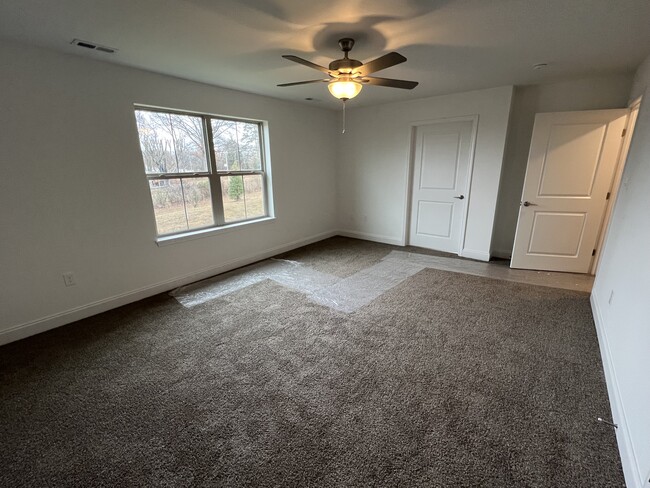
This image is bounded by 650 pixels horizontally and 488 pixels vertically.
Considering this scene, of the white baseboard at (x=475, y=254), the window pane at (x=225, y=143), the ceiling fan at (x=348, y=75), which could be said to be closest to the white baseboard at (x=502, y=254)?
the white baseboard at (x=475, y=254)

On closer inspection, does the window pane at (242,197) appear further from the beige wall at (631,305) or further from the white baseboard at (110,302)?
the beige wall at (631,305)

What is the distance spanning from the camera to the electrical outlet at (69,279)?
2.71m

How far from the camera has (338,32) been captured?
2168 millimetres

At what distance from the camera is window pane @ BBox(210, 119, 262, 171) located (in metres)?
3.79

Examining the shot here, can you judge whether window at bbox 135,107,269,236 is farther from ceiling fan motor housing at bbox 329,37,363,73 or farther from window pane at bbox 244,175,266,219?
ceiling fan motor housing at bbox 329,37,363,73

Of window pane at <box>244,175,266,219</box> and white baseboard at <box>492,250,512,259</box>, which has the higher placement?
window pane at <box>244,175,266,219</box>

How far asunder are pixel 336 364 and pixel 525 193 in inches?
135

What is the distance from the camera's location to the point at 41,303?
2.62 meters

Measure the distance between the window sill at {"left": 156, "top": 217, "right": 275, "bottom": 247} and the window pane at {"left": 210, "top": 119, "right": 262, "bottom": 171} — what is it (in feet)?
2.53

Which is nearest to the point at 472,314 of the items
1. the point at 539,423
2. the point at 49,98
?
the point at 539,423

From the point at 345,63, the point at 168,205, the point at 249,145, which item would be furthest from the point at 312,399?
the point at 249,145

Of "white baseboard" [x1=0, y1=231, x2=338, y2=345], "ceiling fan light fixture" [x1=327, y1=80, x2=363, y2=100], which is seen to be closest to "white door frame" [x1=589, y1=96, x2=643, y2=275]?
"ceiling fan light fixture" [x1=327, y1=80, x2=363, y2=100]

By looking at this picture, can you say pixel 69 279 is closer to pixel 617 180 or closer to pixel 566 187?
pixel 566 187

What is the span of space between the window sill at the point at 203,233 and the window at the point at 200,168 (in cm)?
8
